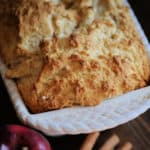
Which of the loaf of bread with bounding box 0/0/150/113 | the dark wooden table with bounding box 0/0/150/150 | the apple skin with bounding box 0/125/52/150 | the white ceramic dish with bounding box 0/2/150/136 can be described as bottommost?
the dark wooden table with bounding box 0/0/150/150

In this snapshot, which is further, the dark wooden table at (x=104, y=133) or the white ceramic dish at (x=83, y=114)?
the dark wooden table at (x=104, y=133)

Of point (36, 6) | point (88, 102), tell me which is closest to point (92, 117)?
point (88, 102)

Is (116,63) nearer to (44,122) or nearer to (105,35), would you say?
(105,35)

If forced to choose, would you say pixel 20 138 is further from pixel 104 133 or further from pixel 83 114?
pixel 104 133

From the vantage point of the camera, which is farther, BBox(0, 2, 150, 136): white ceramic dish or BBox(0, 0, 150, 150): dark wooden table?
BBox(0, 0, 150, 150): dark wooden table

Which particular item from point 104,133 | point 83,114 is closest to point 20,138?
point 83,114
